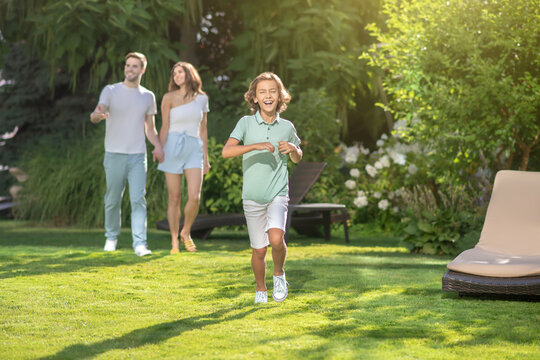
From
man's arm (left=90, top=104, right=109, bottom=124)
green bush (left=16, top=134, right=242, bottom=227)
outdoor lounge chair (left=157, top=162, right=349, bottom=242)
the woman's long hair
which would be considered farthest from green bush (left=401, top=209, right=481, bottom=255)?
green bush (left=16, top=134, right=242, bottom=227)

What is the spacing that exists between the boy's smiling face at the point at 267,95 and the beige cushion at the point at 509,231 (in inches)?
74.2

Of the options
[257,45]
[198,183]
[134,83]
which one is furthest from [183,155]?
[257,45]

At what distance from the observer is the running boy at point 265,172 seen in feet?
17.8

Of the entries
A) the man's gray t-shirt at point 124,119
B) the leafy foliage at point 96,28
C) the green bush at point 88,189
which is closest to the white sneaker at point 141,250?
the man's gray t-shirt at point 124,119

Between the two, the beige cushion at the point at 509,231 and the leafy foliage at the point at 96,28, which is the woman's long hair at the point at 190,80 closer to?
the beige cushion at the point at 509,231

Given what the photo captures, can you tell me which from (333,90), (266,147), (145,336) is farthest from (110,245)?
(333,90)

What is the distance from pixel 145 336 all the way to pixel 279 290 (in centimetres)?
142

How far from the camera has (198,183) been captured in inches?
344

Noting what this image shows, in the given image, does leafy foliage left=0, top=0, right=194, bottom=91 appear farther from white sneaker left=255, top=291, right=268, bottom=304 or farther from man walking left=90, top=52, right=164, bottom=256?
white sneaker left=255, top=291, right=268, bottom=304

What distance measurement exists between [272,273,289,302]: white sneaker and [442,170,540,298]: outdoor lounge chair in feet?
4.03

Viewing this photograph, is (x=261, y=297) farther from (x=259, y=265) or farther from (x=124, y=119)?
→ (x=124, y=119)

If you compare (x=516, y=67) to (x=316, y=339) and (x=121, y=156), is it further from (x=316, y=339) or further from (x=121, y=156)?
(x=316, y=339)

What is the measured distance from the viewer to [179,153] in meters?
8.64

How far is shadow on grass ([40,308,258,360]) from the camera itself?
157 inches
